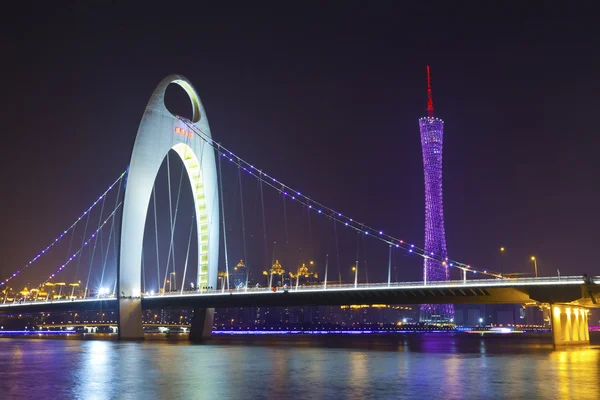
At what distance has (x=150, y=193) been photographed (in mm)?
60062

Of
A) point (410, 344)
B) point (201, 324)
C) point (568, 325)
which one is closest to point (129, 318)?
point (201, 324)

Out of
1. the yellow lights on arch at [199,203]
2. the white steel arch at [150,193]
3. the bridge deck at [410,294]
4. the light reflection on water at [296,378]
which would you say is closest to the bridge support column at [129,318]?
the white steel arch at [150,193]

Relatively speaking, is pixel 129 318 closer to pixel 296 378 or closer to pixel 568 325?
pixel 568 325

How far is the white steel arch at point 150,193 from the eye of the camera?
192 ft

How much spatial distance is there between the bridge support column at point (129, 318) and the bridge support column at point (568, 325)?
33.0 m

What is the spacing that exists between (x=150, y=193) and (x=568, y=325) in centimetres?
3486

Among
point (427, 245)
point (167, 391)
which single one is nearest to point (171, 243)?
point (167, 391)

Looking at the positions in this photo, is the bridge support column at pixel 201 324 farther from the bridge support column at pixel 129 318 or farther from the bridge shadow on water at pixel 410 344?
the bridge support column at pixel 129 318

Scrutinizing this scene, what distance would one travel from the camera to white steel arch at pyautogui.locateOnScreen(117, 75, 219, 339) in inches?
2306

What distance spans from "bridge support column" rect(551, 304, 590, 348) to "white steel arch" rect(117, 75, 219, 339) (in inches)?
1189

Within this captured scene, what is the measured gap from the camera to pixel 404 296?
48656 millimetres

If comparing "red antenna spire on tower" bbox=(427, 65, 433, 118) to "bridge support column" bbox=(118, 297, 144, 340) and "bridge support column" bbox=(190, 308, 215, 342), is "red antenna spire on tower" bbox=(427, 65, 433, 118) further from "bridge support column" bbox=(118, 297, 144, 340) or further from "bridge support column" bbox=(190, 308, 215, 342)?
"bridge support column" bbox=(118, 297, 144, 340)

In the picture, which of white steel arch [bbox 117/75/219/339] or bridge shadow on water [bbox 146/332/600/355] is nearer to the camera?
bridge shadow on water [bbox 146/332/600/355]

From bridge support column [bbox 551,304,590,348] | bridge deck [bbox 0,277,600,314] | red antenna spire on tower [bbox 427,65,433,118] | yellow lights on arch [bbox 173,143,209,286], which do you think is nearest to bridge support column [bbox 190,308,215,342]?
yellow lights on arch [bbox 173,143,209,286]
